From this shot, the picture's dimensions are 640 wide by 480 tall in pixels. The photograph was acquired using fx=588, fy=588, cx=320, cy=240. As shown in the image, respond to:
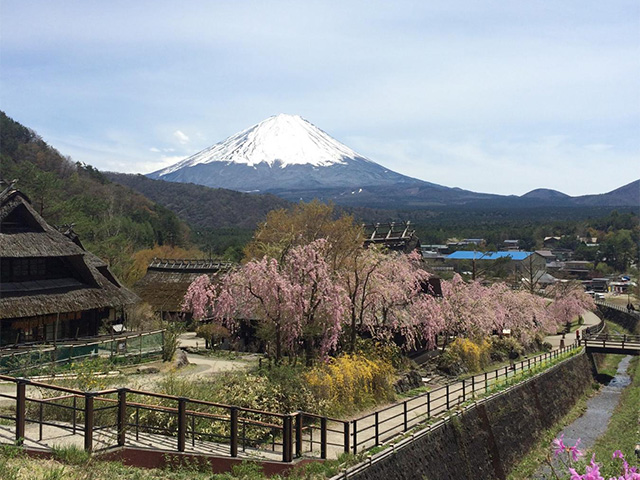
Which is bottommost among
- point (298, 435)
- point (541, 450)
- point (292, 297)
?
point (541, 450)

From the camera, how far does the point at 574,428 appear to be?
28688 millimetres

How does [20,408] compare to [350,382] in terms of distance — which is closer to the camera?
[20,408]

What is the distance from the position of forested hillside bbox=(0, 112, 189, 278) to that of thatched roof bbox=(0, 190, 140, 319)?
26.6 ft

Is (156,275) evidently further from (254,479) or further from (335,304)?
(254,479)

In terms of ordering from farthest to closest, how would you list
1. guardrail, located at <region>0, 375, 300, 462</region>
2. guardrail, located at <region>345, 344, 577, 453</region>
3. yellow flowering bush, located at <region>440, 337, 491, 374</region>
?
yellow flowering bush, located at <region>440, 337, 491, 374</region> < guardrail, located at <region>345, 344, 577, 453</region> < guardrail, located at <region>0, 375, 300, 462</region>

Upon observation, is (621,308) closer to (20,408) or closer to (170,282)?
(170,282)

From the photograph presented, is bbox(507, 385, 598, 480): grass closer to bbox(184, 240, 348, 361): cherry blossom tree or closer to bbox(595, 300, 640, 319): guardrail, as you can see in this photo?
bbox(184, 240, 348, 361): cherry blossom tree

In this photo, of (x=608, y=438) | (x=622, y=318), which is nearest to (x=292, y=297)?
(x=608, y=438)

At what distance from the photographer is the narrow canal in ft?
81.6

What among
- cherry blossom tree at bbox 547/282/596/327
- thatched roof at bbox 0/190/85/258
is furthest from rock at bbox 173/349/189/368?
cherry blossom tree at bbox 547/282/596/327

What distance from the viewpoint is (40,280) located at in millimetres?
27406

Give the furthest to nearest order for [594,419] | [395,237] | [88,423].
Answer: [395,237] < [594,419] < [88,423]

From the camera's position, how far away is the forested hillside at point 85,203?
49.8 metres

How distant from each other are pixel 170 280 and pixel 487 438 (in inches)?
1149
